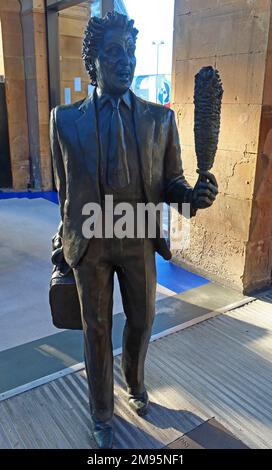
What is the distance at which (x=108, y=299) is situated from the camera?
7.05 feet

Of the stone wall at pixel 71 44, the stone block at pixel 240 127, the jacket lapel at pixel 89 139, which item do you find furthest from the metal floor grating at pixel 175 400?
the stone wall at pixel 71 44

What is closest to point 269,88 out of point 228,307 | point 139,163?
point 228,307

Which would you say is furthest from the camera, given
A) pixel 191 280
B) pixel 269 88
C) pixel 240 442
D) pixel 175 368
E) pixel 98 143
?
pixel 191 280

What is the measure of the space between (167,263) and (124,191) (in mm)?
3281

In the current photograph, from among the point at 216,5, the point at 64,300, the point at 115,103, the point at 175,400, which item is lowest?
the point at 175,400

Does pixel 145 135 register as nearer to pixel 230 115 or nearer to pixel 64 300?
pixel 64 300

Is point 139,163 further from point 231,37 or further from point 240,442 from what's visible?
point 231,37

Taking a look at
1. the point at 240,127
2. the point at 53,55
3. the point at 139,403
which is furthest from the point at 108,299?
the point at 53,55

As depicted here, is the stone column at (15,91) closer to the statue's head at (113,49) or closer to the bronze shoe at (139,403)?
the bronze shoe at (139,403)

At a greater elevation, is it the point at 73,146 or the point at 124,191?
the point at 73,146

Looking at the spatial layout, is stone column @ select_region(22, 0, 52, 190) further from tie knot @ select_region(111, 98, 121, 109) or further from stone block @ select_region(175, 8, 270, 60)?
tie knot @ select_region(111, 98, 121, 109)

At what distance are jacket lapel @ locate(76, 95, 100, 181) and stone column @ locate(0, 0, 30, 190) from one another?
7544mm

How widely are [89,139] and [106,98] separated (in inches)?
8.3

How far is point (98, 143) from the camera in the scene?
1.85 metres
